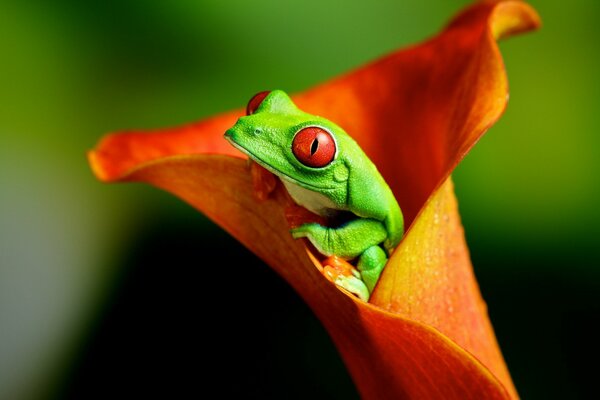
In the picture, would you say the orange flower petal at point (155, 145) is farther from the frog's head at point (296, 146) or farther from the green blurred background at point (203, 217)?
the green blurred background at point (203, 217)

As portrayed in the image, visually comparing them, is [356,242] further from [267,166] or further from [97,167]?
[97,167]

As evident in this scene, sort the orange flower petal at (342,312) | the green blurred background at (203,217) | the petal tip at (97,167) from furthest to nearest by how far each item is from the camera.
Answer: the green blurred background at (203,217) < the petal tip at (97,167) < the orange flower petal at (342,312)

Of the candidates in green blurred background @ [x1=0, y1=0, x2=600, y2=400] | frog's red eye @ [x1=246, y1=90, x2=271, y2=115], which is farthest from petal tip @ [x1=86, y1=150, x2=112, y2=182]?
green blurred background @ [x1=0, y1=0, x2=600, y2=400]

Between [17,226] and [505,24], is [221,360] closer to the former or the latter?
[17,226]

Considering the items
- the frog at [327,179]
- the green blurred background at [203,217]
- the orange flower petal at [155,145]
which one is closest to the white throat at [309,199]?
the frog at [327,179]

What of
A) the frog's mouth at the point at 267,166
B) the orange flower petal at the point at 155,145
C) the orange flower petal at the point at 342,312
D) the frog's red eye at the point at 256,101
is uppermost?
the frog's red eye at the point at 256,101

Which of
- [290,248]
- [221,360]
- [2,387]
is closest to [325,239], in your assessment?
[290,248]

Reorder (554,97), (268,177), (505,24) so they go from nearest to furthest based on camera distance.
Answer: (268,177)
(505,24)
(554,97)
